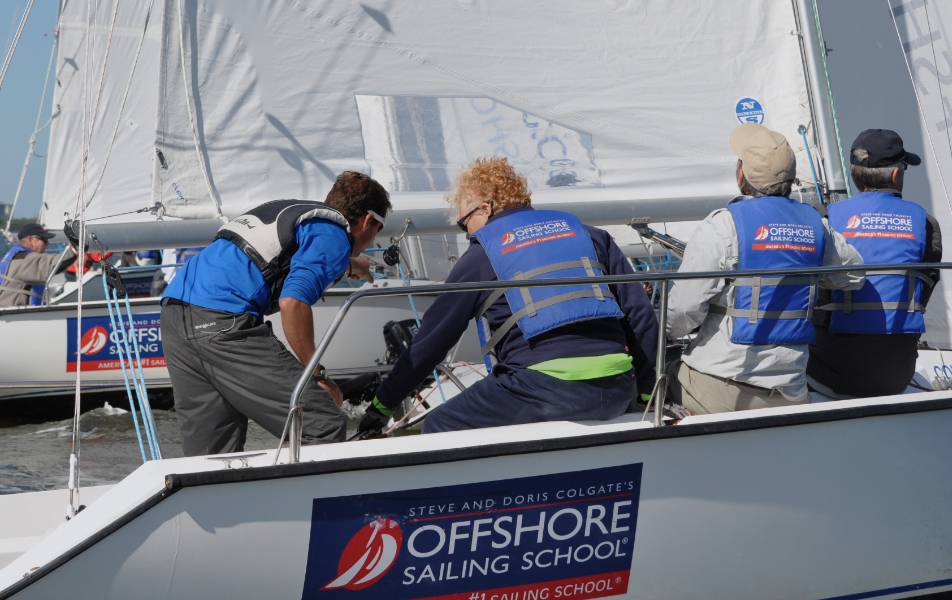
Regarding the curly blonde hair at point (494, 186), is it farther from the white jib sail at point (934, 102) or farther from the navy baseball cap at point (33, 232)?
the navy baseball cap at point (33, 232)

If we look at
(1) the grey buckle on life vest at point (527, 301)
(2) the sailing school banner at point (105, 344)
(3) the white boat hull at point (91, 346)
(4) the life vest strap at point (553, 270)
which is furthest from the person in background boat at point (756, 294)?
(2) the sailing school banner at point (105, 344)

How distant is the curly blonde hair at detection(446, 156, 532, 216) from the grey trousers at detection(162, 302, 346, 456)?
75 cm

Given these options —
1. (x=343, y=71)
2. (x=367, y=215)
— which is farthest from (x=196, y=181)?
(x=367, y=215)

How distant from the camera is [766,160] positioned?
289 cm

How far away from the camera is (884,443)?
2.76m

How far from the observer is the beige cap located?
2.89m

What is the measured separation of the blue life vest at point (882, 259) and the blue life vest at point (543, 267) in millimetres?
1066

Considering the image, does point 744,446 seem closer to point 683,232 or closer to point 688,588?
point 688,588

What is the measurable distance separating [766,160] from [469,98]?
84.9 inches

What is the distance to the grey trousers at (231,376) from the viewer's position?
2.86m

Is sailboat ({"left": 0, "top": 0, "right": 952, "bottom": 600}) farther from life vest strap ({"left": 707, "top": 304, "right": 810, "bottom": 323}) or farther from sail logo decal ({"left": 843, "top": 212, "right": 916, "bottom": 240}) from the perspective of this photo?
sail logo decal ({"left": 843, "top": 212, "right": 916, "bottom": 240})

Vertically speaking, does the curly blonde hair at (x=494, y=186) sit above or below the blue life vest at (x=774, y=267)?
above

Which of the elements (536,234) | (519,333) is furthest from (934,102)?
(519,333)

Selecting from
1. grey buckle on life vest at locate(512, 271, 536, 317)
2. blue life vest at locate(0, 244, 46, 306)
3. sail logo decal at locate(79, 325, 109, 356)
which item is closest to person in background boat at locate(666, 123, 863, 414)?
grey buckle on life vest at locate(512, 271, 536, 317)
